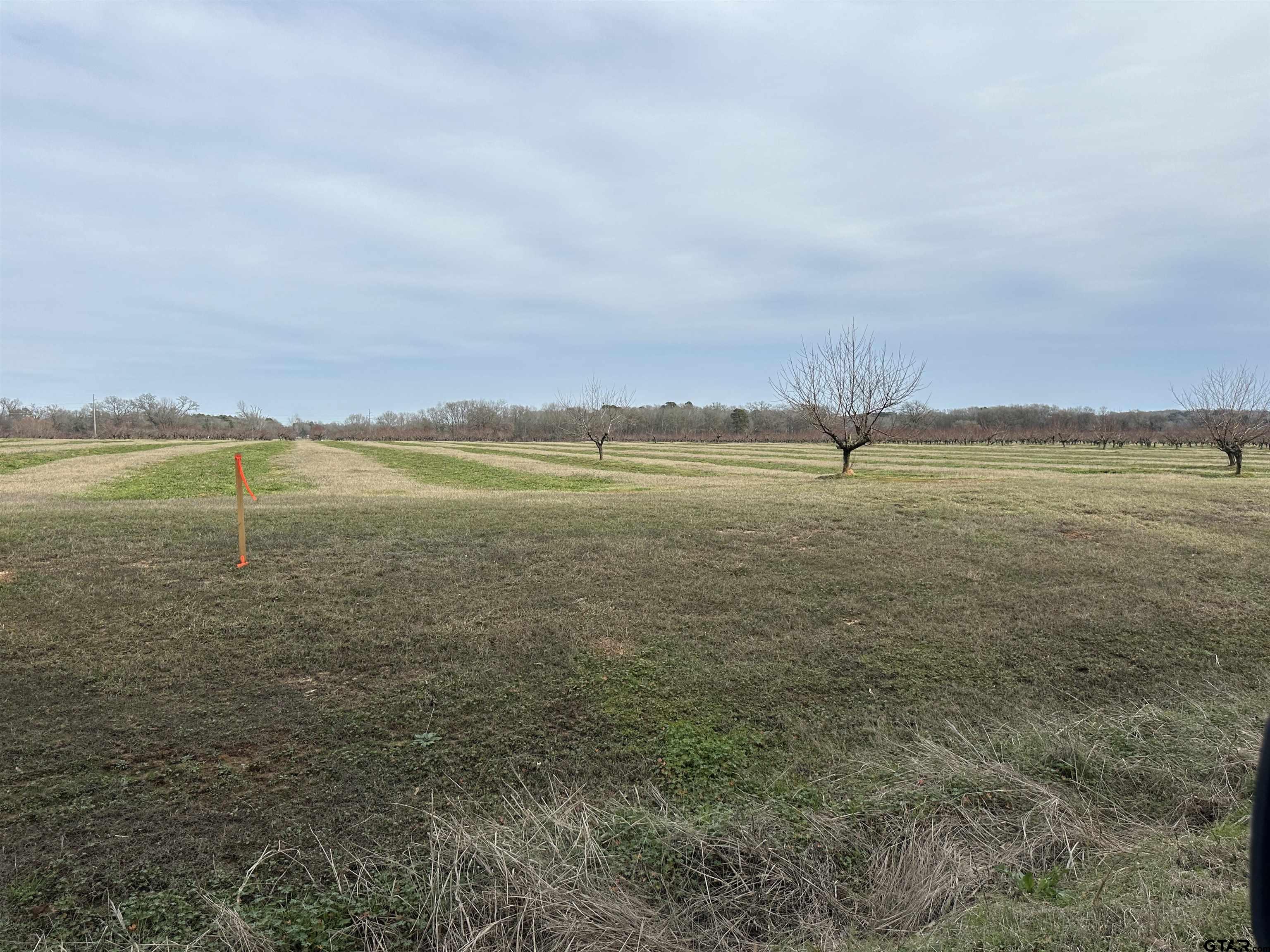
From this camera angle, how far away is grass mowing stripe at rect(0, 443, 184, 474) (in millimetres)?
36438

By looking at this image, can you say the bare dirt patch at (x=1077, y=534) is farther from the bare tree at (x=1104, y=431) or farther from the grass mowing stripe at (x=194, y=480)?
the bare tree at (x=1104, y=431)

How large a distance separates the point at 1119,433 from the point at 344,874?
10605 centimetres

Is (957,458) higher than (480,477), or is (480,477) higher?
(957,458)

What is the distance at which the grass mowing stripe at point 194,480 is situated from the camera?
24.6 metres

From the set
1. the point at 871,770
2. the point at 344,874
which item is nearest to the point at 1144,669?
the point at 871,770

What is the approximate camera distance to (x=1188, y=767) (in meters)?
5.12

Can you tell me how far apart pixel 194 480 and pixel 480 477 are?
12264 millimetres

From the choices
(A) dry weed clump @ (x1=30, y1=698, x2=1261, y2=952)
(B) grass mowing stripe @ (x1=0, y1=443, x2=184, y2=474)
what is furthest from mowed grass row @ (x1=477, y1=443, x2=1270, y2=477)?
(B) grass mowing stripe @ (x1=0, y1=443, x2=184, y2=474)

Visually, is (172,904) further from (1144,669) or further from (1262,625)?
(1262,625)

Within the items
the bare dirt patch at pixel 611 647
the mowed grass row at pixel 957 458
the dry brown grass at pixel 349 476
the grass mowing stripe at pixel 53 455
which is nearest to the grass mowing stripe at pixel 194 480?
the dry brown grass at pixel 349 476

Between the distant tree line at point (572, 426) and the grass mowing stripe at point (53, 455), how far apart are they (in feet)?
137

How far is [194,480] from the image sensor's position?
30.4 m

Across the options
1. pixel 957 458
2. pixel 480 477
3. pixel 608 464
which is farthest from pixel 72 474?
pixel 957 458

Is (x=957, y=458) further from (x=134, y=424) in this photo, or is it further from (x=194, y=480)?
(x=134, y=424)
